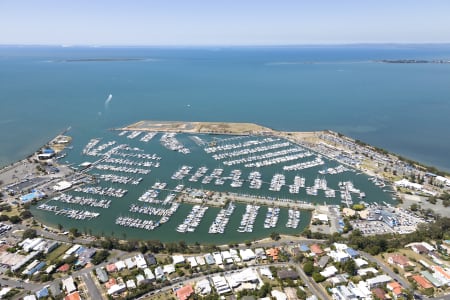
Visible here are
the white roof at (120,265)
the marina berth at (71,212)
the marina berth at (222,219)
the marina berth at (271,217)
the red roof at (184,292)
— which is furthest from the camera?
the marina berth at (71,212)

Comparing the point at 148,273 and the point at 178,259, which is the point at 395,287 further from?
the point at 148,273

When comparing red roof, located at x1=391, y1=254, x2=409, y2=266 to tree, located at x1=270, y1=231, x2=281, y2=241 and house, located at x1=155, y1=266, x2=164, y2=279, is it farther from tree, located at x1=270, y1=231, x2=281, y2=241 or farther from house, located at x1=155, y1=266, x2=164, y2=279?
house, located at x1=155, y1=266, x2=164, y2=279

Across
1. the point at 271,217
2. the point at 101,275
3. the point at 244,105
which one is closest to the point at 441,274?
the point at 271,217

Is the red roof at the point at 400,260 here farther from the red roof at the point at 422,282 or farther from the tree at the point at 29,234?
the tree at the point at 29,234

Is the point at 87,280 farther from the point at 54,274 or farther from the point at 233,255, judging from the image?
the point at 233,255

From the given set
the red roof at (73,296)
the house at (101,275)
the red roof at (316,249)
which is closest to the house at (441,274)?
the red roof at (316,249)

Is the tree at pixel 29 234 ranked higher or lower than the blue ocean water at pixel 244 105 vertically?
lower

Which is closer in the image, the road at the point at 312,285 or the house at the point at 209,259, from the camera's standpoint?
the road at the point at 312,285
